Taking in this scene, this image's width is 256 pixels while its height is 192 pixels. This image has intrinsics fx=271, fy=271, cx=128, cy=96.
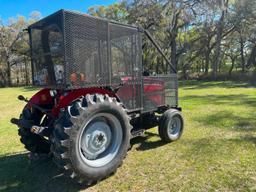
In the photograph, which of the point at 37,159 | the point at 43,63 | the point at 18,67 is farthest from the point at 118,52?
the point at 18,67

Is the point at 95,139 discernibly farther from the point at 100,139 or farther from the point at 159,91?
the point at 159,91

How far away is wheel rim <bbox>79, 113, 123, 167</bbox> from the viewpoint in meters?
3.75

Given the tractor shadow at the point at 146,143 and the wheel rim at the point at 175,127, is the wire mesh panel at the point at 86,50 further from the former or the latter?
the wheel rim at the point at 175,127

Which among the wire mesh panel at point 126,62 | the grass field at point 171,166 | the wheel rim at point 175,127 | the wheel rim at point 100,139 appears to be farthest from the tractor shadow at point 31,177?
the wheel rim at point 175,127

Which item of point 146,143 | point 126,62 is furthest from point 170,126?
point 126,62

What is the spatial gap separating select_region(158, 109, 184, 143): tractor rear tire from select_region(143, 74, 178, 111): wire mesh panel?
1.01ft

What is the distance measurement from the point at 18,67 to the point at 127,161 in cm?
4246

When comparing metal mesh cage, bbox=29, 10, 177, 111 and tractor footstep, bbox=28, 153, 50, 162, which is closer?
metal mesh cage, bbox=29, 10, 177, 111

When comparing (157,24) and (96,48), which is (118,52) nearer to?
(96,48)

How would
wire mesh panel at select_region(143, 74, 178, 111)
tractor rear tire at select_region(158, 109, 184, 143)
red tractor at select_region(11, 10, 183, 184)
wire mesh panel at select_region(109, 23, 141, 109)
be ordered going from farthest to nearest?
tractor rear tire at select_region(158, 109, 184, 143), wire mesh panel at select_region(143, 74, 178, 111), wire mesh panel at select_region(109, 23, 141, 109), red tractor at select_region(11, 10, 183, 184)

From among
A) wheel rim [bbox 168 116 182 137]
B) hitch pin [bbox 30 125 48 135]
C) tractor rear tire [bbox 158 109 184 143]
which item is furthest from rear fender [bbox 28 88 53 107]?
wheel rim [bbox 168 116 182 137]

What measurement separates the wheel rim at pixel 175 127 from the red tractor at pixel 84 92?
2.51ft

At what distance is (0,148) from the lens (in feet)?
18.9

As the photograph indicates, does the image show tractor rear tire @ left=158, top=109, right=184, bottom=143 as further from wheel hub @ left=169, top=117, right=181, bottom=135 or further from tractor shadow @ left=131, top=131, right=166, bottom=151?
tractor shadow @ left=131, top=131, right=166, bottom=151
